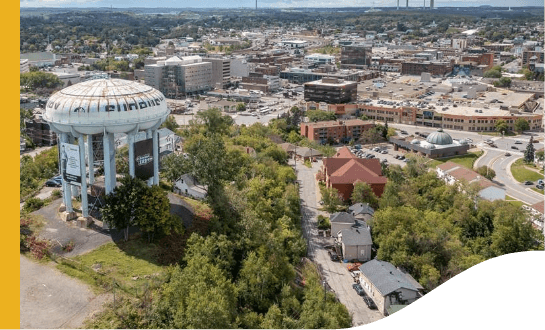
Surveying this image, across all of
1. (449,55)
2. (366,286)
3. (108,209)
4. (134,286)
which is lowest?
(366,286)

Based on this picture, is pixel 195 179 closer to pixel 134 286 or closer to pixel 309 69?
pixel 134 286

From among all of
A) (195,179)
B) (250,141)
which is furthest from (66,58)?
(195,179)

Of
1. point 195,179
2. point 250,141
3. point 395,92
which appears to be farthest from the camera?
point 395,92

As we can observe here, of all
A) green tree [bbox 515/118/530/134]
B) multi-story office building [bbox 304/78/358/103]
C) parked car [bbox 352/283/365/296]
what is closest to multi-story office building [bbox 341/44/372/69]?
multi-story office building [bbox 304/78/358/103]

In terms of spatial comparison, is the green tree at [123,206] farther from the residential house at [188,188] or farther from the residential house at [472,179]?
the residential house at [472,179]

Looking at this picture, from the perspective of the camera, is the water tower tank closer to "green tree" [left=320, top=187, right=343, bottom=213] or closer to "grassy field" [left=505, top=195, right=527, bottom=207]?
"green tree" [left=320, top=187, right=343, bottom=213]

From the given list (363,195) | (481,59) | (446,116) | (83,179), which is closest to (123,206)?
(83,179)
